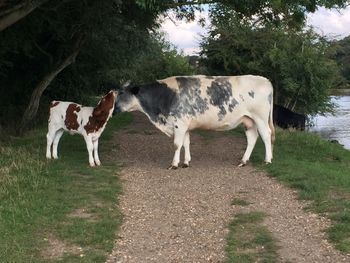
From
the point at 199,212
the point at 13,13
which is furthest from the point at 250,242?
the point at 13,13

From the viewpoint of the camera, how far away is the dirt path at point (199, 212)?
→ 21.9 feet

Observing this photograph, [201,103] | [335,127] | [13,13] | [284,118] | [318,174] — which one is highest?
[13,13]

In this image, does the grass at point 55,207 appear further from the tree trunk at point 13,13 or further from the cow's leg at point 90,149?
the tree trunk at point 13,13

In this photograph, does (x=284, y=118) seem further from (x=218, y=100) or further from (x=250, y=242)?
(x=250, y=242)

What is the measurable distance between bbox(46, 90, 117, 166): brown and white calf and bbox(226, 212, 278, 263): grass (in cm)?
551

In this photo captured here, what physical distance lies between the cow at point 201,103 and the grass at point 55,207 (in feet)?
5.32

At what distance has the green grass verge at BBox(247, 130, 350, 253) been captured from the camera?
7770 mm

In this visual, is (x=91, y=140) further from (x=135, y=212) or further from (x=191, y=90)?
(x=135, y=212)

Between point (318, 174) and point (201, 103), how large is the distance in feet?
10.6

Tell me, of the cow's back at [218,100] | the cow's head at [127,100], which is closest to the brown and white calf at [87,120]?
the cow's head at [127,100]

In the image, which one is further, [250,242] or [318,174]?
[318,174]

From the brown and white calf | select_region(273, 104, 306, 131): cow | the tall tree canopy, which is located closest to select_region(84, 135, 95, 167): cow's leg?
the brown and white calf

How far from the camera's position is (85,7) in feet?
55.9

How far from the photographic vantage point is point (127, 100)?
1316 cm
